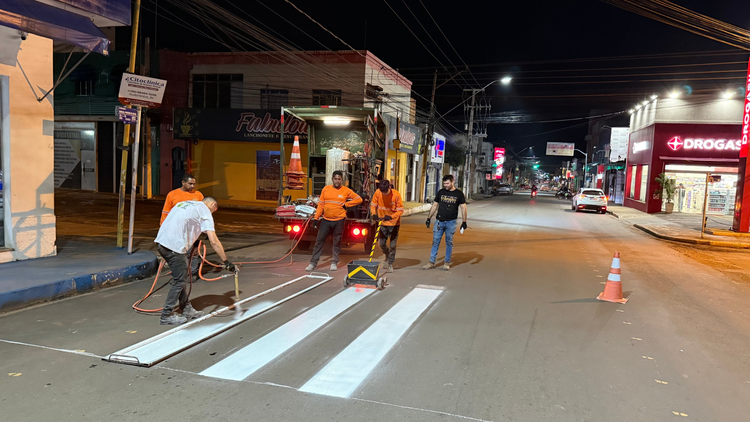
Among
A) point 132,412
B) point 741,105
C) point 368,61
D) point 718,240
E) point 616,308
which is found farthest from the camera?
point 741,105

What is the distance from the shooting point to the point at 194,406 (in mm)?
3785

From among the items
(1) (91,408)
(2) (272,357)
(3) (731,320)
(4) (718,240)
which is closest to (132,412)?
(1) (91,408)

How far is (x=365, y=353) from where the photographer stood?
500 centimetres

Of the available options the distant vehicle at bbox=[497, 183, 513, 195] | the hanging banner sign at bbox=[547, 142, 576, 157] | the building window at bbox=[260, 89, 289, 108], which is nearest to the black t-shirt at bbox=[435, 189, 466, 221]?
the building window at bbox=[260, 89, 289, 108]

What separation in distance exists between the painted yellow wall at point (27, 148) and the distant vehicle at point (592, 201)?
2771 centimetres

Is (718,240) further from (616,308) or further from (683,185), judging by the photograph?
(683,185)

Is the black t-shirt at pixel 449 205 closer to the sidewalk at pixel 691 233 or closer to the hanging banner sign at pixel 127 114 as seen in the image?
the hanging banner sign at pixel 127 114

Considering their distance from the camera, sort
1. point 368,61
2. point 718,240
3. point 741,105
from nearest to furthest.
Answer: point 718,240 < point 368,61 < point 741,105

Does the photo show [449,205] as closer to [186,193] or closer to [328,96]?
[186,193]

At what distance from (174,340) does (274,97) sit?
22145mm

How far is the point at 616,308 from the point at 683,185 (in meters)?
26.2

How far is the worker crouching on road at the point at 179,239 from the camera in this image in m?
5.59

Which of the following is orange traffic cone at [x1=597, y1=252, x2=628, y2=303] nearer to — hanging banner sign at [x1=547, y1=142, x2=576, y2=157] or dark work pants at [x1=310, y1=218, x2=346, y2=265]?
dark work pants at [x1=310, y1=218, x2=346, y2=265]

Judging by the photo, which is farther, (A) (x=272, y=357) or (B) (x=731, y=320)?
(B) (x=731, y=320)
